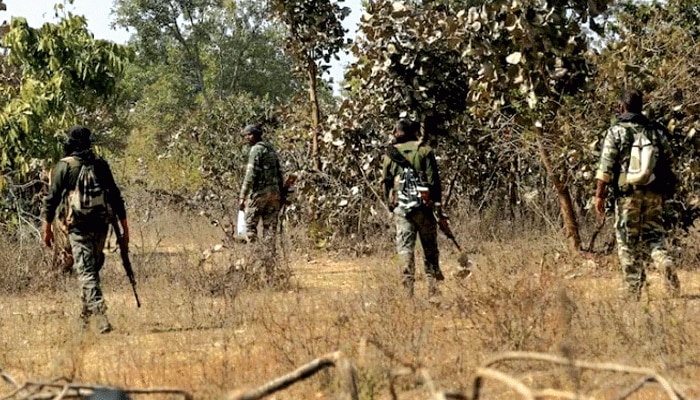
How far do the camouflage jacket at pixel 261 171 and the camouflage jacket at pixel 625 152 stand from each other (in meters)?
3.50

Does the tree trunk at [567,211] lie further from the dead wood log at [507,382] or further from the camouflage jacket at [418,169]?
the dead wood log at [507,382]

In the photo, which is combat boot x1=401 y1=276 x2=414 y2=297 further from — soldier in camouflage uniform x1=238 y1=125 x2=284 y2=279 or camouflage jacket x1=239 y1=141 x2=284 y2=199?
camouflage jacket x1=239 y1=141 x2=284 y2=199

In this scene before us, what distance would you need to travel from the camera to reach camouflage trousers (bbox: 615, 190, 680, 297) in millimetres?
6477

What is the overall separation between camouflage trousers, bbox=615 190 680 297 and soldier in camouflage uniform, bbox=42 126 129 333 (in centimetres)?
368

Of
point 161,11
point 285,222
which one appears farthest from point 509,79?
point 161,11

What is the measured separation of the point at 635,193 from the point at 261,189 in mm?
3770

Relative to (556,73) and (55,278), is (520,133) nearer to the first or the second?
(556,73)

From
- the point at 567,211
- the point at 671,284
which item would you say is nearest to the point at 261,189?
the point at 567,211

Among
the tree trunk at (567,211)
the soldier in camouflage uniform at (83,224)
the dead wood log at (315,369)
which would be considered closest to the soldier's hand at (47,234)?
the soldier in camouflage uniform at (83,224)

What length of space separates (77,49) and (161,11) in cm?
3464

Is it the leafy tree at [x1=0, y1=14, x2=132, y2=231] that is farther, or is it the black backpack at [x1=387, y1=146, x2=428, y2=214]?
the leafy tree at [x1=0, y1=14, x2=132, y2=231]

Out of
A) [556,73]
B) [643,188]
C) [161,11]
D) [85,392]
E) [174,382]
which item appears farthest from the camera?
[161,11]

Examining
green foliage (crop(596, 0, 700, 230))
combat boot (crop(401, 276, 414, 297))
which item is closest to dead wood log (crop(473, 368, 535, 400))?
combat boot (crop(401, 276, 414, 297))

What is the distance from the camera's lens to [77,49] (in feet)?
30.7
